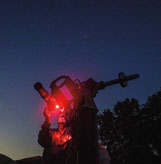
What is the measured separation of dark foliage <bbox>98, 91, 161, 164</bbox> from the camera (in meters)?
21.1

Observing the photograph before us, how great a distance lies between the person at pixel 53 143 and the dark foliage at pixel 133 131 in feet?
62.4

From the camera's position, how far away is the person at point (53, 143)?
5152 mm

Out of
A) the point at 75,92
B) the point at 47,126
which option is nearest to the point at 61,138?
the point at 47,126

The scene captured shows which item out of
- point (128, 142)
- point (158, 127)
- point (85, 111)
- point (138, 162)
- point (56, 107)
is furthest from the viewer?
point (128, 142)

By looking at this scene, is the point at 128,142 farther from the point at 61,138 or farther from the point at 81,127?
the point at 81,127

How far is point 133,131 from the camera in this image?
23.8m

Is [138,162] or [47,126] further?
[138,162]

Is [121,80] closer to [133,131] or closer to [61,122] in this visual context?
[61,122]

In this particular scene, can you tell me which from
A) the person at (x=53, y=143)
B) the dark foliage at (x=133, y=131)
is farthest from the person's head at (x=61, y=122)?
the dark foliage at (x=133, y=131)

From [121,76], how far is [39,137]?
3.78 meters

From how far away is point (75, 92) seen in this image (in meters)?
4.78

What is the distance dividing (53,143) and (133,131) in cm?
2156

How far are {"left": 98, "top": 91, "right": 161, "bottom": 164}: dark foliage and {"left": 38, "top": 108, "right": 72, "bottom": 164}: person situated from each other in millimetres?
19007

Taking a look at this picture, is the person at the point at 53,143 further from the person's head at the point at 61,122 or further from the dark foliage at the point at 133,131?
the dark foliage at the point at 133,131
